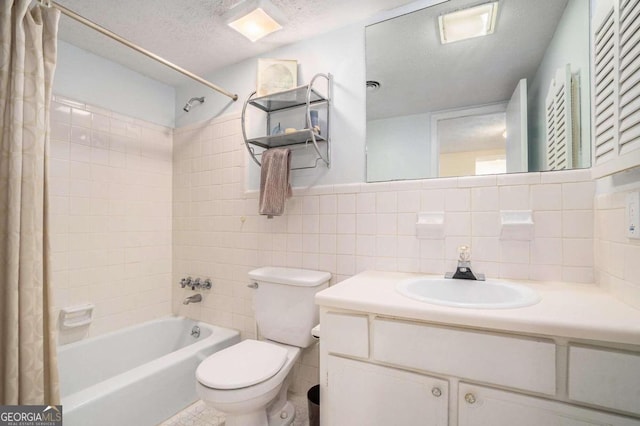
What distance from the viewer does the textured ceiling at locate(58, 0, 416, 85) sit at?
1.50m

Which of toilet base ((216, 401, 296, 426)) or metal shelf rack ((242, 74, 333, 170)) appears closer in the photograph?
toilet base ((216, 401, 296, 426))

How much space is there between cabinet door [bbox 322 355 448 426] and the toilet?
0.33 meters

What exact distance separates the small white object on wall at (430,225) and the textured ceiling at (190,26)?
3.61 feet

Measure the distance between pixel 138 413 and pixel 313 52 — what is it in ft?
7.03

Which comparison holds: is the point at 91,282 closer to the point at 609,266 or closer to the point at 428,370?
the point at 428,370

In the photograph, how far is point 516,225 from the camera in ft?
4.06

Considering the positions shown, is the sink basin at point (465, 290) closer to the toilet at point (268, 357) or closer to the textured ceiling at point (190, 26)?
the toilet at point (268, 357)

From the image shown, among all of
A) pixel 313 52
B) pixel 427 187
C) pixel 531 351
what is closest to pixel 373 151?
pixel 427 187

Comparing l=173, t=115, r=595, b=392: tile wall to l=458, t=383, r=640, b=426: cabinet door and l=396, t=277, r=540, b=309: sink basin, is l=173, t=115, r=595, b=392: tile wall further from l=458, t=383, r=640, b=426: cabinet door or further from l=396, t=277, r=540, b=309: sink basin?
l=458, t=383, r=640, b=426: cabinet door

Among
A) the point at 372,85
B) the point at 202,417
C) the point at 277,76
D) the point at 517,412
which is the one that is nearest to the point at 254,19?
the point at 277,76

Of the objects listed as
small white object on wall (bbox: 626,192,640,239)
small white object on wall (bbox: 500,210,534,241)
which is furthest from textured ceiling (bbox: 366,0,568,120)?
small white object on wall (bbox: 626,192,640,239)

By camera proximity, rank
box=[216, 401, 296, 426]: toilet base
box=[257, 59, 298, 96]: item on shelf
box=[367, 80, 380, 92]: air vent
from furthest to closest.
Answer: box=[257, 59, 298, 96]: item on shelf → box=[367, 80, 380, 92]: air vent → box=[216, 401, 296, 426]: toilet base

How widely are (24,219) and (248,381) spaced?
Answer: 103cm

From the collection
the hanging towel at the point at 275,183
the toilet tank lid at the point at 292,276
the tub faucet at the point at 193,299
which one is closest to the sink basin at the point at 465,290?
the toilet tank lid at the point at 292,276
